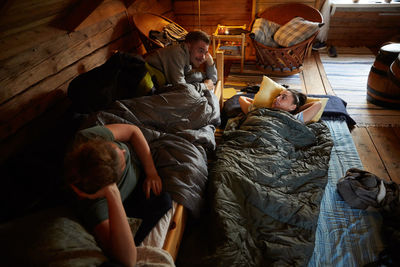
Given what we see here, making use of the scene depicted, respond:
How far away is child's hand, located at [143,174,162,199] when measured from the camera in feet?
3.61

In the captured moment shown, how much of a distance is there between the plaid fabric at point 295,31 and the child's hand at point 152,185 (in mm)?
2526

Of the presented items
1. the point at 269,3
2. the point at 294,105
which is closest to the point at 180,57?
the point at 294,105

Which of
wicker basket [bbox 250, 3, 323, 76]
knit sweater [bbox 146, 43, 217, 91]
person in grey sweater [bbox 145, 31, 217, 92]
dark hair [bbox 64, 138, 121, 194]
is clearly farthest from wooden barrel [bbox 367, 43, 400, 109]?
dark hair [bbox 64, 138, 121, 194]

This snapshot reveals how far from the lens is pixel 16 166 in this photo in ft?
3.44

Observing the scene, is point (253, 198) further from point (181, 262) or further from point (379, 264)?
point (379, 264)

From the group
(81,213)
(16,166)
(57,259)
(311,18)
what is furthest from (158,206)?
(311,18)

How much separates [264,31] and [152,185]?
267 centimetres

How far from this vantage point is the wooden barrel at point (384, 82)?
86.0 inches

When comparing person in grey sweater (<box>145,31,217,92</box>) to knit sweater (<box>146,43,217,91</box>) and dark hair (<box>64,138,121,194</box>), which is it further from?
dark hair (<box>64,138,121,194</box>)

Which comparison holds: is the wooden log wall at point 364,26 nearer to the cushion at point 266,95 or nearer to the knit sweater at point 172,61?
the cushion at point 266,95

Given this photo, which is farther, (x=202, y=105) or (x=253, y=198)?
(x=202, y=105)

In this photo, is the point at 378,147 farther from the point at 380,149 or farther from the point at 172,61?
the point at 172,61

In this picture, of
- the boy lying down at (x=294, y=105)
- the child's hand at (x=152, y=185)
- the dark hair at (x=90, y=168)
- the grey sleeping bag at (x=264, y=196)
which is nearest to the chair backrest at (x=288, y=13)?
the boy lying down at (x=294, y=105)

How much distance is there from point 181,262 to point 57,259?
0.59 metres
